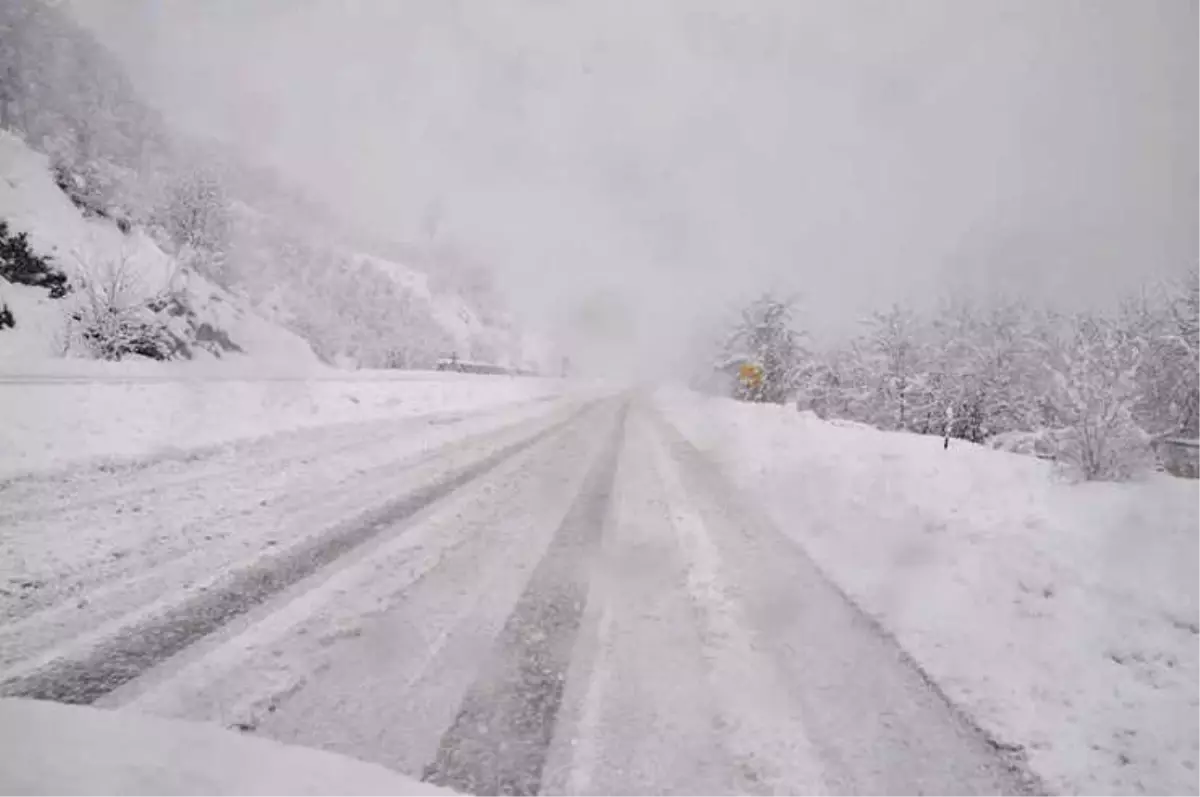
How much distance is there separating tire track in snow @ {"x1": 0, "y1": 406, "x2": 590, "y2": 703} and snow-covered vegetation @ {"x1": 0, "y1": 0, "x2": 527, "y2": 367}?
8.93 metres

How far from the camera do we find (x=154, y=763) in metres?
1.70

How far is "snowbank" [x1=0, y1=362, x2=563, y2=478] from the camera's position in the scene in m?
6.76

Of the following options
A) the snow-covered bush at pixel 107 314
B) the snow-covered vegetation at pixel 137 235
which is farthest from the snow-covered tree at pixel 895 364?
the snow-covered bush at pixel 107 314

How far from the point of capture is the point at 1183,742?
2.66 metres

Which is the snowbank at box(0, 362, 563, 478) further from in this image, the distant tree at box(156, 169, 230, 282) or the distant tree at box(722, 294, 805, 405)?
the distant tree at box(722, 294, 805, 405)

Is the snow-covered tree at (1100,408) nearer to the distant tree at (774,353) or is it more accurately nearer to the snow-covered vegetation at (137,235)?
the snow-covered vegetation at (137,235)

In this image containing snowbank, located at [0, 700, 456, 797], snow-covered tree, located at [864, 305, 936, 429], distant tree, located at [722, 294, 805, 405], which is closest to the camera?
snowbank, located at [0, 700, 456, 797]

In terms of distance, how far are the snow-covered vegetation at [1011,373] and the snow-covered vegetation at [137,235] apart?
15027 mm

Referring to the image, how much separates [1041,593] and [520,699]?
163 inches

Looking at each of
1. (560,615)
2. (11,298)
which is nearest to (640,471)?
(560,615)

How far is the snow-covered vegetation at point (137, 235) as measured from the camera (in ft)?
47.4

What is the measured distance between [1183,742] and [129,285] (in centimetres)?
1834

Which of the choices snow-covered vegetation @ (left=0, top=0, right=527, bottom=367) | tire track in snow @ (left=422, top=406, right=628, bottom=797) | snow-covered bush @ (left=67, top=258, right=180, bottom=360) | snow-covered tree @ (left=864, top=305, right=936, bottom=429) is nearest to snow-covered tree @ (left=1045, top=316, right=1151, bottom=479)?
tire track in snow @ (left=422, top=406, right=628, bottom=797)

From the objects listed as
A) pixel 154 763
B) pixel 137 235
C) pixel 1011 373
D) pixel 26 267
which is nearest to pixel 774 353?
pixel 1011 373
